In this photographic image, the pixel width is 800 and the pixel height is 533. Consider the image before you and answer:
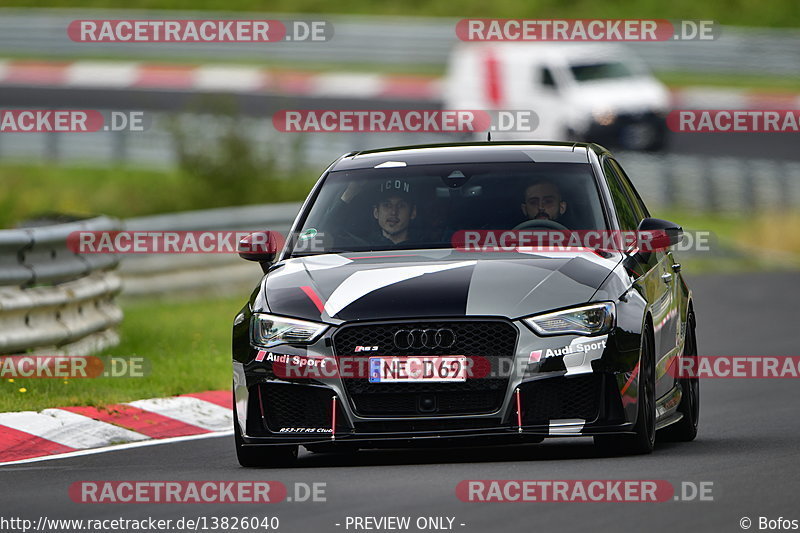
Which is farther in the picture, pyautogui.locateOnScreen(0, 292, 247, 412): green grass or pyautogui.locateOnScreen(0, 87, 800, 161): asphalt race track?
pyautogui.locateOnScreen(0, 87, 800, 161): asphalt race track

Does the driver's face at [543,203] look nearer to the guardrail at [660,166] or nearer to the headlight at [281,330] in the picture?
the headlight at [281,330]

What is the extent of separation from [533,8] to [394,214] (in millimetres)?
38213

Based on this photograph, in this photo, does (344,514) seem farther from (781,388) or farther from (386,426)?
(781,388)

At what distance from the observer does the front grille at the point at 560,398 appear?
29.8ft

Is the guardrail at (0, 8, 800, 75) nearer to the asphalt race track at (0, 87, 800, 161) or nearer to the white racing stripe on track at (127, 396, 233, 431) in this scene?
the asphalt race track at (0, 87, 800, 161)

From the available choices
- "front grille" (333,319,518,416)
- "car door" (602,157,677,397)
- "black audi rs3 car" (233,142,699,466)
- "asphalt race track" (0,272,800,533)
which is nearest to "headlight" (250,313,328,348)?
"black audi rs3 car" (233,142,699,466)

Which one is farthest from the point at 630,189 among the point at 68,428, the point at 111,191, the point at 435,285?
the point at 111,191

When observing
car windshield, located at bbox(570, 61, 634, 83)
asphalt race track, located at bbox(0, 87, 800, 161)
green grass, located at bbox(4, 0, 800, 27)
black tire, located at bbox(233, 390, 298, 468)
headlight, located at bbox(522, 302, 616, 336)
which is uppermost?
green grass, located at bbox(4, 0, 800, 27)

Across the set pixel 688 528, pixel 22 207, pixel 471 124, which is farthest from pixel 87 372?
pixel 471 124

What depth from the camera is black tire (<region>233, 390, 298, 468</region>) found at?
9.63 meters

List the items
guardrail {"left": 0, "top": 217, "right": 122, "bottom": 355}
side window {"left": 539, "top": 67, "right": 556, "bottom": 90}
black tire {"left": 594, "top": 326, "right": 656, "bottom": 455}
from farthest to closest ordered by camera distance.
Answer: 1. side window {"left": 539, "top": 67, "right": 556, "bottom": 90}
2. guardrail {"left": 0, "top": 217, "right": 122, "bottom": 355}
3. black tire {"left": 594, "top": 326, "right": 656, "bottom": 455}

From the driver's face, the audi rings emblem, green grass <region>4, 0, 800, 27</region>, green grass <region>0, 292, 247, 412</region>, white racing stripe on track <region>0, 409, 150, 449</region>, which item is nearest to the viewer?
the audi rings emblem

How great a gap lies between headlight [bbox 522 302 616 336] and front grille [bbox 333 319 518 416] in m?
0.14

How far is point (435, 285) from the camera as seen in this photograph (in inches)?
364
